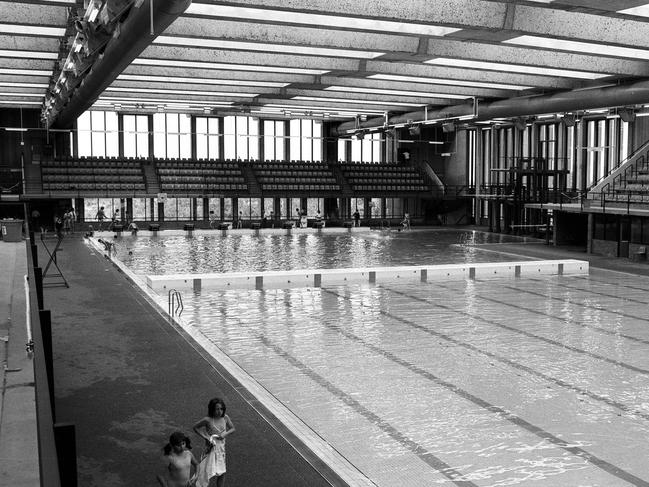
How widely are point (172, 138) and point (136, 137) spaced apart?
2024mm

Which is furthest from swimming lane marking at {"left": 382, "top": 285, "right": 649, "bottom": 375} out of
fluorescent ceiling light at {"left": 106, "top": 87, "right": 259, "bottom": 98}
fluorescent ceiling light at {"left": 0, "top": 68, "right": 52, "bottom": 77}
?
fluorescent ceiling light at {"left": 106, "top": 87, "right": 259, "bottom": 98}

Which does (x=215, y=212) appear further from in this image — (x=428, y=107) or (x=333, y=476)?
(x=333, y=476)

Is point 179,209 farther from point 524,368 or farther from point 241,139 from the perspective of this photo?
point 524,368

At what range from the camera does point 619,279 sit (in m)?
19.3

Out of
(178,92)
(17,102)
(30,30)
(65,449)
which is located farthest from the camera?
(17,102)

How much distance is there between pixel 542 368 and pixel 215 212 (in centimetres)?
3204

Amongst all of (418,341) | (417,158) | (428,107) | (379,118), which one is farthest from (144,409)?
(417,158)

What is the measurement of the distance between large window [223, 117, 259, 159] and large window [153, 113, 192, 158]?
2.24 metres

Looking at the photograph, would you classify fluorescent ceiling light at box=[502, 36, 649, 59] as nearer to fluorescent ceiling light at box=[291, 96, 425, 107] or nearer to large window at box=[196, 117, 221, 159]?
fluorescent ceiling light at box=[291, 96, 425, 107]

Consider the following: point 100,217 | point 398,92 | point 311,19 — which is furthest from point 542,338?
point 100,217

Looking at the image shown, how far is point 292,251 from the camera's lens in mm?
25844

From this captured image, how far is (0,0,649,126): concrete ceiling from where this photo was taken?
1298 centimetres

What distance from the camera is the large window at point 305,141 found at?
43.9 meters

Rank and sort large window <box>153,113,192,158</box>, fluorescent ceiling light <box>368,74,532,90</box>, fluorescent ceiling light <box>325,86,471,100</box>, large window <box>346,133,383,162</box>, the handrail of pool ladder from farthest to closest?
large window <box>346,133,383,162</box> < large window <box>153,113,192,158</box> < fluorescent ceiling light <box>325,86,471,100</box> < fluorescent ceiling light <box>368,74,532,90</box> < the handrail of pool ladder
